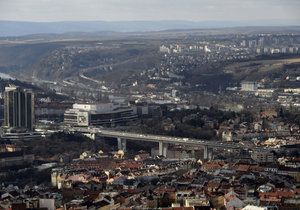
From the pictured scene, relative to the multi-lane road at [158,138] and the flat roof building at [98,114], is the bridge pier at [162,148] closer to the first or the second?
the multi-lane road at [158,138]

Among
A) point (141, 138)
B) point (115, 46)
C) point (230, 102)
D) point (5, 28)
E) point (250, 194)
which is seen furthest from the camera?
point (5, 28)

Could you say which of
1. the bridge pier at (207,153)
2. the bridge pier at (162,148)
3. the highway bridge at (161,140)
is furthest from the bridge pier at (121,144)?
the bridge pier at (207,153)

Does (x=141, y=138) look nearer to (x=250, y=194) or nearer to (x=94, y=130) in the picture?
(x=94, y=130)

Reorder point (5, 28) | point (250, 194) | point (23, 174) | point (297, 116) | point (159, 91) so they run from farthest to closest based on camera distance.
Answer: point (5, 28) < point (159, 91) < point (297, 116) < point (23, 174) < point (250, 194)

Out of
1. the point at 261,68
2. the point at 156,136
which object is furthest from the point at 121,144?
the point at 261,68

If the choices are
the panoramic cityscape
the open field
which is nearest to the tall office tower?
the panoramic cityscape

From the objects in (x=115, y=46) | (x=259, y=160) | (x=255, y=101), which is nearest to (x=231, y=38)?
(x=115, y=46)

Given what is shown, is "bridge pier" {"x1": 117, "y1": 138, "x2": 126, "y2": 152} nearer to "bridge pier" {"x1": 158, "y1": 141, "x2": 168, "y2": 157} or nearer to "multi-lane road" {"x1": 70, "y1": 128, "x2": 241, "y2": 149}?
"multi-lane road" {"x1": 70, "y1": 128, "x2": 241, "y2": 149}

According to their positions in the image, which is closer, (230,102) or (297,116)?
(297,116)

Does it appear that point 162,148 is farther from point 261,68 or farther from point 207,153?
point 261,68
